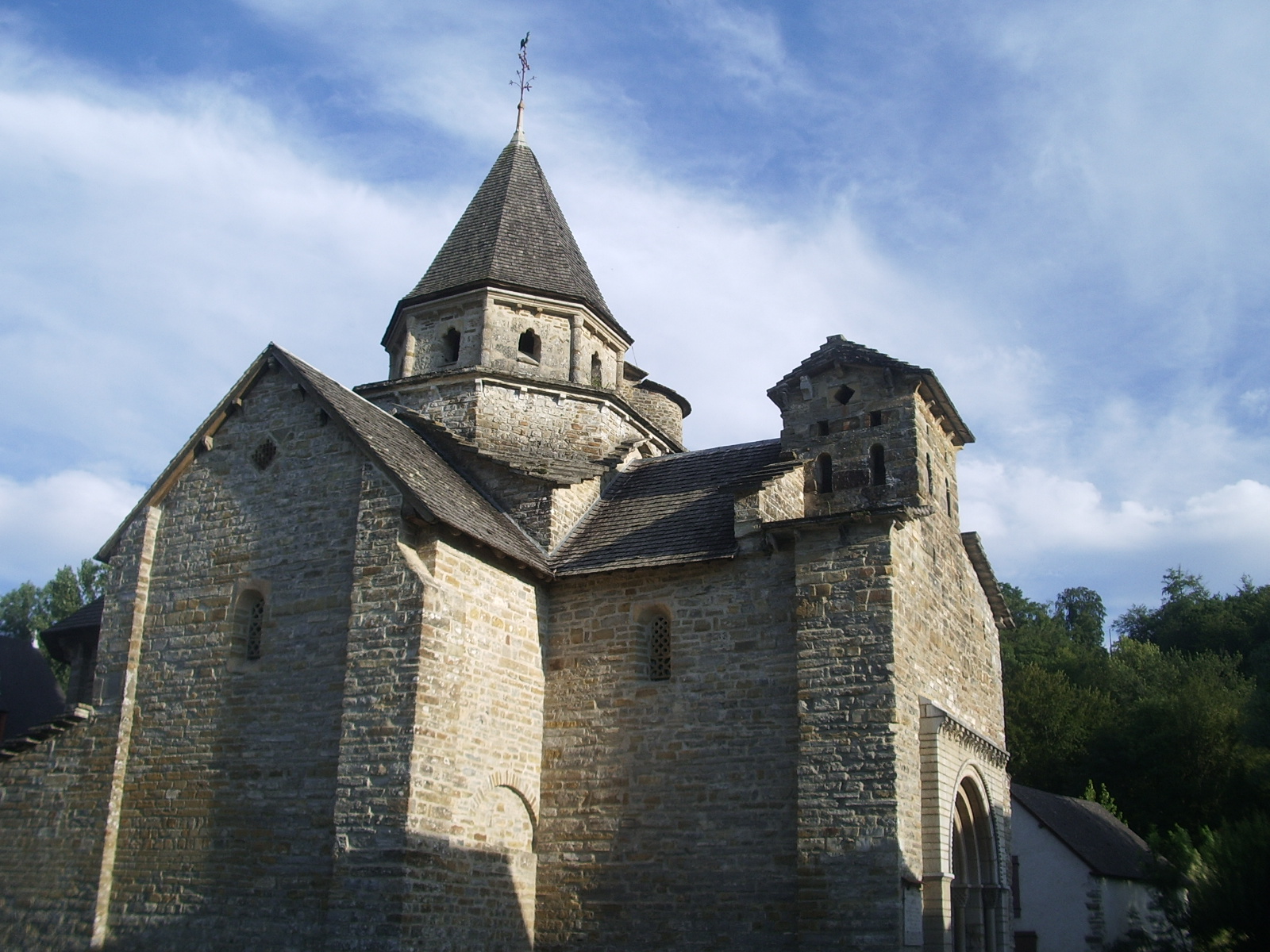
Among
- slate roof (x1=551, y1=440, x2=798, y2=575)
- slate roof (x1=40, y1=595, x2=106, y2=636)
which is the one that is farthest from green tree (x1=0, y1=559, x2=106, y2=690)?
slate roof (x1=551, y1=440, x2=798, y2=575)

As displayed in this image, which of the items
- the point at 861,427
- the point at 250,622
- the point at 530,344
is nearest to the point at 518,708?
the point at 250,622

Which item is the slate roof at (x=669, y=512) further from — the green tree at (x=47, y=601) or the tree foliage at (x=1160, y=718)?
the green tree at (x=47, y=601)

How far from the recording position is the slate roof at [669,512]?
1647cm

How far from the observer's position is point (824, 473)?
17.5m

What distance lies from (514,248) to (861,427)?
8.17m

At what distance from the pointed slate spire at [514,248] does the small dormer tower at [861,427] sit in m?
5.48

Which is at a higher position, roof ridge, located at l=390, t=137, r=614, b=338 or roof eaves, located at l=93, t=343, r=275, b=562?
roof ridge, located at l=390, t=137, r=614, b=338

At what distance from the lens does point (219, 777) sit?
1509 cm

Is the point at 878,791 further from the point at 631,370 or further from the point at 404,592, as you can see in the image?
the point at 631,370

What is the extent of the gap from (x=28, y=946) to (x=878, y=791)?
11.7 m

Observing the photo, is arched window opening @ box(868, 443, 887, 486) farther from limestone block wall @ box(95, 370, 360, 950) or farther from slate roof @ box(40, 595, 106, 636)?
slate roof @ box(40, 595, 106, 636)

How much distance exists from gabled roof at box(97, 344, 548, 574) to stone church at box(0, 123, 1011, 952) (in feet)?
0.24

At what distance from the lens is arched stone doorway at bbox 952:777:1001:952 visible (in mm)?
16922

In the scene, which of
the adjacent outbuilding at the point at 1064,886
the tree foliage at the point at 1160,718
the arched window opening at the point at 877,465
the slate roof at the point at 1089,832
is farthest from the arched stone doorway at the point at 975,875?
the slate roof at the point at 1089,832
